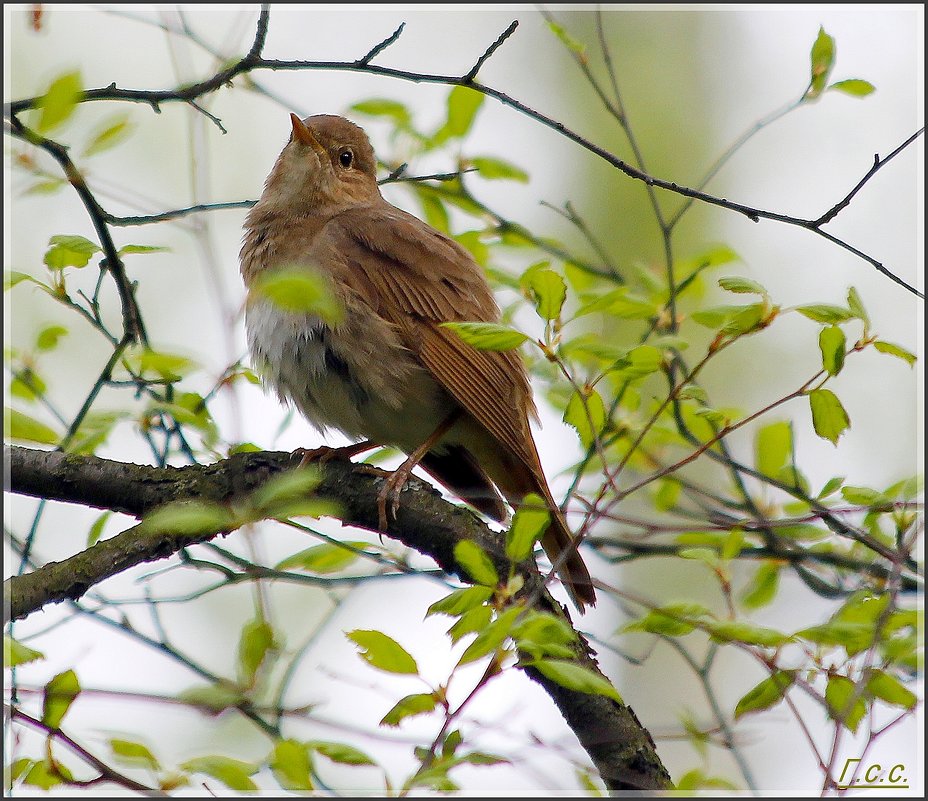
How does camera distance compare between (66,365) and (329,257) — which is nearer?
(329,257)

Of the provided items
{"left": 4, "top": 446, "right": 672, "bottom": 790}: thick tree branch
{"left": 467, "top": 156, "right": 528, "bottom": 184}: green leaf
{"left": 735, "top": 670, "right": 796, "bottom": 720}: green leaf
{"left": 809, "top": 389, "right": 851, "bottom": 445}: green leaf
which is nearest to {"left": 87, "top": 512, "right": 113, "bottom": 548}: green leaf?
{"left": 4, "top": 446, "right": 672, "bottom": 790}: thick tree branch

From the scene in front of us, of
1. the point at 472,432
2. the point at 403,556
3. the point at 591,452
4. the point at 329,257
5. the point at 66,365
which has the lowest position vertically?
the point at 403,556

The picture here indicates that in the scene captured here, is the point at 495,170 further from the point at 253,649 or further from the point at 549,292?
the point at 253,649

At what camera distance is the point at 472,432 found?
4.50 meters

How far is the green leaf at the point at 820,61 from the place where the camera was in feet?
11.1

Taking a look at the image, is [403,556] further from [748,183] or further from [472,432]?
[748,183]

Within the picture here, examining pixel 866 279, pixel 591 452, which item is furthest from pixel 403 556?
pixel 866 279

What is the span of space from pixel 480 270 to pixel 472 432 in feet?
2.37

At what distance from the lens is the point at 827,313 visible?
276cm

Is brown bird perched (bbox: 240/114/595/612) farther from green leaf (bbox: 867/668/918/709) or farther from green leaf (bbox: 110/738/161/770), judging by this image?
green leaf (bbox: 110/738/161/770)

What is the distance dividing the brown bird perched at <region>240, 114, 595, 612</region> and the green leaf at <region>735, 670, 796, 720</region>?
1.37 metres

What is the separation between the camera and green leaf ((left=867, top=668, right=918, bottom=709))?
2.45m

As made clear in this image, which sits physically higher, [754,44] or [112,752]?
[754,44]

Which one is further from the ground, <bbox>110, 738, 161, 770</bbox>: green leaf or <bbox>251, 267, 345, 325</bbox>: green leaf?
<bbox>251, 267, 345, 325</bbox>: green leaf
